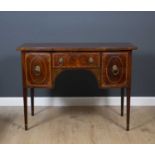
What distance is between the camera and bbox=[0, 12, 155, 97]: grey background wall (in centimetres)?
250

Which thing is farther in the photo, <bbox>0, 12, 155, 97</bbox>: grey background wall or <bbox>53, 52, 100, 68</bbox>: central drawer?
<bbox>0, 12, 155, 97</bbox>: grey background wall

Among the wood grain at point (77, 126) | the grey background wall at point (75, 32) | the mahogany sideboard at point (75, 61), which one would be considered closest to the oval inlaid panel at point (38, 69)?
the mahogany sideboard at point (75, 61)

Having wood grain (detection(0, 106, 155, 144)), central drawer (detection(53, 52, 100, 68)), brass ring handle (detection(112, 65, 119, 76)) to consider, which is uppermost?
central drawer (detection(53, 52, 100, 68))

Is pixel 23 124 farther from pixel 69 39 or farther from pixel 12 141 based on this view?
pixel 69 39

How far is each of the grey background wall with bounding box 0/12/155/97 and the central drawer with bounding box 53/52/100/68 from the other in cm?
65

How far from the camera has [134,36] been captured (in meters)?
2.54

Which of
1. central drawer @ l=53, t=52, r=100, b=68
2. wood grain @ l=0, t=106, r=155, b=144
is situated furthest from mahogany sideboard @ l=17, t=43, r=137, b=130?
wood grain @ l=0, t=106, r=155, b=144

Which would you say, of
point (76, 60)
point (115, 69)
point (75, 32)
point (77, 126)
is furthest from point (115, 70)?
point (75, 32)

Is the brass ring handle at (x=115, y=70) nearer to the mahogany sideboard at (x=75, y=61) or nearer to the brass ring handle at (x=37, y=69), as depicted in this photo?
the mahogany sideboard at (x=75, y=61)

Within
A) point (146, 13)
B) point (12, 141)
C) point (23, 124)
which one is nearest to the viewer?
point (12, 141)

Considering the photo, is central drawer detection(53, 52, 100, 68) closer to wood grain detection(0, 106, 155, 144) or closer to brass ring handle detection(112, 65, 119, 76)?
brass ring handle detection(112, 65, 119, 76)

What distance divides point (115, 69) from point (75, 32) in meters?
0.75
